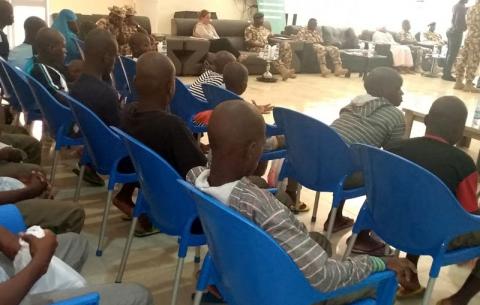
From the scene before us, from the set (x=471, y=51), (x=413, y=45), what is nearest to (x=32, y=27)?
(x=471, y=51)

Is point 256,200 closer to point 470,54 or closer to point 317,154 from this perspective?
point 317,154

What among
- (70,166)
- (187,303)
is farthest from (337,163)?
(70,166)

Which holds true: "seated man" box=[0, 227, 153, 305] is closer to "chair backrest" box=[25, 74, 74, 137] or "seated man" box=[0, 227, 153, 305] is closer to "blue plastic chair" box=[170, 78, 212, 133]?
"chair backrest" box=[25, 74, 74, 137]

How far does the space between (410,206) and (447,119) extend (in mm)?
467

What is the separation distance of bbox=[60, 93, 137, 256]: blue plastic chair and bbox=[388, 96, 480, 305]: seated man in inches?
48.5

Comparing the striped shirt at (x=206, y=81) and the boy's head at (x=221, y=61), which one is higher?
the boy's head at (x=221, y=61)

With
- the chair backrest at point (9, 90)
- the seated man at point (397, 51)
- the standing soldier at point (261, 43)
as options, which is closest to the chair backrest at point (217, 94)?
the chair backrest at point (9, 90)

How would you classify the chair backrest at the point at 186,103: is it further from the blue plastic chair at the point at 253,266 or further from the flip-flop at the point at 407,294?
the blue plastic chair at the point at 253,266

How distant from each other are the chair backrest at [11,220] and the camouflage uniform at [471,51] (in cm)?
816

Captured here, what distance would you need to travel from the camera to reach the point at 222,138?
1415 mm

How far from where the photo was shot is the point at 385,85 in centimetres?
270

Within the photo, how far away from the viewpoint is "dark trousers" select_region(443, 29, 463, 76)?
926cm

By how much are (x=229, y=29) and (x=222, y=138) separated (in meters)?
7.63

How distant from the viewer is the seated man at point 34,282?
43.2 inches
